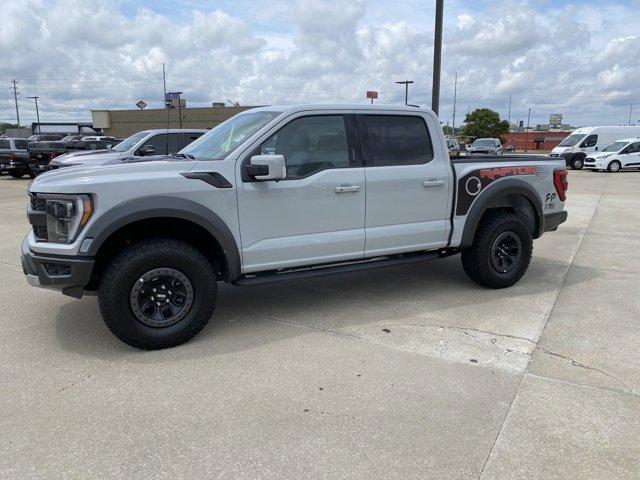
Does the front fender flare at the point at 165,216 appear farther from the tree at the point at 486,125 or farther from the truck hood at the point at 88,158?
the tree at the point at 486,125

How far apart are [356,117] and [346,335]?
1.97 meters

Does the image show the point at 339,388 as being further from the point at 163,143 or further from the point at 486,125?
the point at 486,125

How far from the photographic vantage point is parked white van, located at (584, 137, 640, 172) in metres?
27.1

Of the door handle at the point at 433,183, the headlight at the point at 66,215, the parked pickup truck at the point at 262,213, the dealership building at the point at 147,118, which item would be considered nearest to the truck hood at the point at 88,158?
the parked pickup truck at the point at 262,213

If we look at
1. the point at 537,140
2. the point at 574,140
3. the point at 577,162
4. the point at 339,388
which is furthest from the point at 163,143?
the point at 537,140

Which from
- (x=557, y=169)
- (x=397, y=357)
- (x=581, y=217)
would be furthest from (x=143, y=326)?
(x=581, y=217)

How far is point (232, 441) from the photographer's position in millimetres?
2908

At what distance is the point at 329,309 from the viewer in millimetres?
5082

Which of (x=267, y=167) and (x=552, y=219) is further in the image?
(x=552, y=219)

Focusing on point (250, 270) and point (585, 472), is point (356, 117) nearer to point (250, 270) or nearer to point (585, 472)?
point (250, 270)

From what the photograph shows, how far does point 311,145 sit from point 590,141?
31.6m

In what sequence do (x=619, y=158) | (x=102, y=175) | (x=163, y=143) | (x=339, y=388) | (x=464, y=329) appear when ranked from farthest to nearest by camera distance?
(x=619, y=158) < (x=163, y=143) < (x=464, y=329) < (x=102, y=175) < (x=339, y=388)

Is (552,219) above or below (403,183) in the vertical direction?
below

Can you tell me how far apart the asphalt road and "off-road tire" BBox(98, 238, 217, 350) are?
153mm
